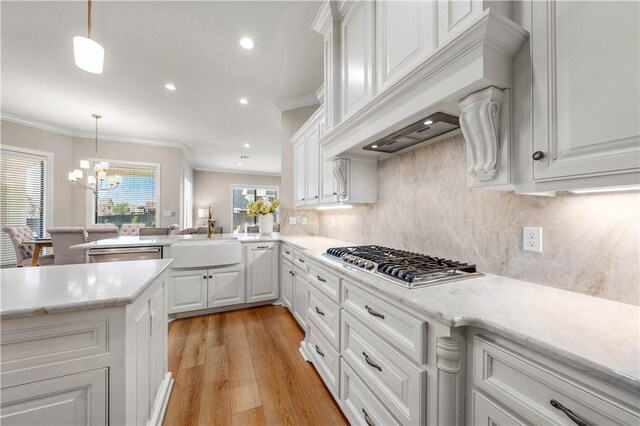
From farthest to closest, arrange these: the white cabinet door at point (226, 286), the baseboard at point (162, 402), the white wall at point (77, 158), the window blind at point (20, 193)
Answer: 1. the white wall at point (77, 158)
2. the window blind at point (20, 193)
3. the white cabinet door at point (226, 286)
4. the baseboard at point (162, 402)

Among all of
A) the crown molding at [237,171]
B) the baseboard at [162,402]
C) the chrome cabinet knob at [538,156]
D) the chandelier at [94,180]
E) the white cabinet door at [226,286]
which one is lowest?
the baseboard at [162,402]

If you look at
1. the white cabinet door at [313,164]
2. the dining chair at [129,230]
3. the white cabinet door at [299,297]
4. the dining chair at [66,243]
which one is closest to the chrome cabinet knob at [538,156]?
the white cabinet door at [299,297]

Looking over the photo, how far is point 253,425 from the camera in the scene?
4.66 ft

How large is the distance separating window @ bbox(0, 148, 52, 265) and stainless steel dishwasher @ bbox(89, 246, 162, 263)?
393cm

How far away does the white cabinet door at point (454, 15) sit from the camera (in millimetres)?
945

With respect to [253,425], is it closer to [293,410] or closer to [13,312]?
[293,410]

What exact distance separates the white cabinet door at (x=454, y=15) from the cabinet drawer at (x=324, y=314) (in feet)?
4.83

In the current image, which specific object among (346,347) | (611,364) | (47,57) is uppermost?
(47,57)

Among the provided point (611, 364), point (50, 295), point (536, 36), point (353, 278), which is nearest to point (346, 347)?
point (353, 278)

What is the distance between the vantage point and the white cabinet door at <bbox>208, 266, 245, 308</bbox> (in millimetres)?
2879

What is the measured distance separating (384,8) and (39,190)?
22.4 ft

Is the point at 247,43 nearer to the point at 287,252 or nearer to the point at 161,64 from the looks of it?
the point at 161,64

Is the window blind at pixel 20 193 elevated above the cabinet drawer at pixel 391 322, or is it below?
above

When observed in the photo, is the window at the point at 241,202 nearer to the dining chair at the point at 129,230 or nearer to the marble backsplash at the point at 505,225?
the dining chair at the point at 129,230
